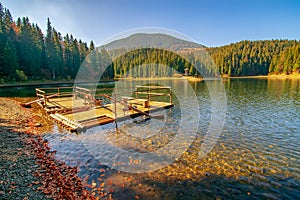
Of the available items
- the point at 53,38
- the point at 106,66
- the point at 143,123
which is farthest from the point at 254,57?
the point at 143,123

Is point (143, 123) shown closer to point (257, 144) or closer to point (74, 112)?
point (74, 112)

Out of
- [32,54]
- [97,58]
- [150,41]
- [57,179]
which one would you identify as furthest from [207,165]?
[97,58]

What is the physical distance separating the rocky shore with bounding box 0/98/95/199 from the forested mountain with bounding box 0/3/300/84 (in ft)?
41.8

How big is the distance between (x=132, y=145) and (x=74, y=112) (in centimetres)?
786

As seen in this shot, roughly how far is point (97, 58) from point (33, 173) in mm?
81968

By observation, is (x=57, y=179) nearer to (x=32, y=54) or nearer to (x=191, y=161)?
(x=191, y=161)

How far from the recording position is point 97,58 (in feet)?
272

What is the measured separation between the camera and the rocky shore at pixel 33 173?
5664 mm

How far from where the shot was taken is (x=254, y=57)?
136m

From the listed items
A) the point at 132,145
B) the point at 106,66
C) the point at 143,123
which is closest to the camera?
the point at 132,145

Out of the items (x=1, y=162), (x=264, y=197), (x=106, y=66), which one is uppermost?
(x=106, y=66)

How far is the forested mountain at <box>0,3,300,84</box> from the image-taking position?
48.6m

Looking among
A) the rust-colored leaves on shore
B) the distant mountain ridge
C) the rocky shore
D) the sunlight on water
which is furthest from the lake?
the distant mountain ridge

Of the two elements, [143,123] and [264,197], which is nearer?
[264,197]
